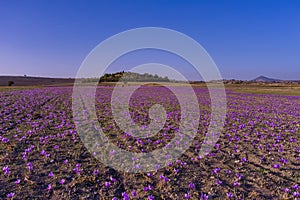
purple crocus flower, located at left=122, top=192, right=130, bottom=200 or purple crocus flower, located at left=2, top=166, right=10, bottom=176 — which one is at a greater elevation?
purple crocus flower, located at left=2, top=166, right=10, bottom=176

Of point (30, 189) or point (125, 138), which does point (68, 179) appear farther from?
point (125, 138)

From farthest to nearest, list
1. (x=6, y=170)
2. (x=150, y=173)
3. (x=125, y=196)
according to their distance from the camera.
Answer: (x=150, y=173)
(x=6, y=170)
(x=125, y=196)

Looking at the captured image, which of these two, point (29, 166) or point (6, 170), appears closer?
point (6, 170)

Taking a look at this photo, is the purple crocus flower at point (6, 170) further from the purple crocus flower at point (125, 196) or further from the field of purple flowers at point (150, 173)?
the purple crocus flower at point (125, 196)

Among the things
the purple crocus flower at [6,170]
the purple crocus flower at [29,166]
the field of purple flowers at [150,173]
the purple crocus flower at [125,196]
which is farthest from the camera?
the purple crocus flower at [29,166]

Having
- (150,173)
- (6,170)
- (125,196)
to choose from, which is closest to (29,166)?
(6,170)

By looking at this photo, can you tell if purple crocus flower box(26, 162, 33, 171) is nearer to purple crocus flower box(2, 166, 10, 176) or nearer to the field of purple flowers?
the field of purple flowers

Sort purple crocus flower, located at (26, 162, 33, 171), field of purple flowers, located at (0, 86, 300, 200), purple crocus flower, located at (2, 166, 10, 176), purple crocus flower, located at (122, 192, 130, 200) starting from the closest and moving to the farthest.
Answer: purple crocus flower, located at (122, 192, 130, 200)
field of purple flowers, located at (0, 86, 300, 200)
purple crocus flower, located at (2, 166, 10, 176)
purple crocus flower, located at (26, 162, 33, 171)

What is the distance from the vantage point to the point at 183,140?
24.5 feet

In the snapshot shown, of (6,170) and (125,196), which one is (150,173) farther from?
(6,170)

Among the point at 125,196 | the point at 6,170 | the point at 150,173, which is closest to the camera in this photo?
the point at 125,196

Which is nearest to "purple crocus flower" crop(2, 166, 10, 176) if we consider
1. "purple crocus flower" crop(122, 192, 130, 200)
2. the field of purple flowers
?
the field of purple flowers

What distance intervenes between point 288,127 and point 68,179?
10.6m

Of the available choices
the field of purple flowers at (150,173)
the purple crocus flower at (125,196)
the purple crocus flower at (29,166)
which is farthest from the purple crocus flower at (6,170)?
the purple crocus flower at (125,196)
